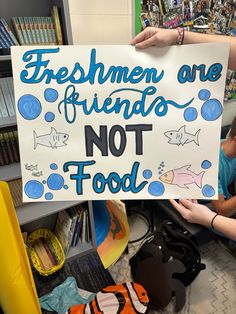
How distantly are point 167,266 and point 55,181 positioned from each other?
956 mm

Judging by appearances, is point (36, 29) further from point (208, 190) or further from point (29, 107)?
point (208, 190)

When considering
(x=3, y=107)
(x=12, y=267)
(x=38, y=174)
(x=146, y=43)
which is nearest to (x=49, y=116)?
(x=38, y=174)

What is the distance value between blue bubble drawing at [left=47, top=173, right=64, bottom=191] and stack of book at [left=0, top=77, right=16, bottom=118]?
68cm

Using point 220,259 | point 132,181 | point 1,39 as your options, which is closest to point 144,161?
point 132,181

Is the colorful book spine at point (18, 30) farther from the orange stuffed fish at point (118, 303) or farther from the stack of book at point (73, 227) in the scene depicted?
the orange stuffed fish at point (118, 303)

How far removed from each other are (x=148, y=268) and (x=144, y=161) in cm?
93

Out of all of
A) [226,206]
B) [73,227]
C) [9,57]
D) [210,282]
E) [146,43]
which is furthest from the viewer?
[73,227]

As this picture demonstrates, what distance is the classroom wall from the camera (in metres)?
1.39

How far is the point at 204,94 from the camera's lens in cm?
60

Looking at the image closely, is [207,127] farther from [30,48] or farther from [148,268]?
[148,268]

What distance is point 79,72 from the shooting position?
1.94 feet

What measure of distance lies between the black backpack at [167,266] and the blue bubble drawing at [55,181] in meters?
0.92

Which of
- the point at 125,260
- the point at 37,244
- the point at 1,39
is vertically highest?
the point at 1,39

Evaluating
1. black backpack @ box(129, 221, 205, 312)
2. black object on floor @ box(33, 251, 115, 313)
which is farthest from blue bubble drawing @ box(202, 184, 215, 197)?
black object on floor @ box(33, 251, 115, 313)
